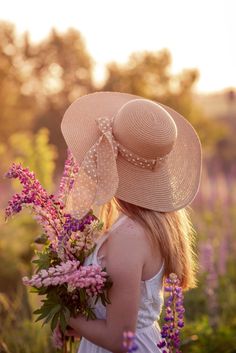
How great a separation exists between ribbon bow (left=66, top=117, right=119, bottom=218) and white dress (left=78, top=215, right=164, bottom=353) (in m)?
0.14

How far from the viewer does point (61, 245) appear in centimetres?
258

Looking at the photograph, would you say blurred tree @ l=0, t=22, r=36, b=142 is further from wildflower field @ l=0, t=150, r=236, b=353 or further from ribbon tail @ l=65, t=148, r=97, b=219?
ribbon tail @ l=65, t=148, r=97, b=219

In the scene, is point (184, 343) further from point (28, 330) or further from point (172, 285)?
point (172, 285)

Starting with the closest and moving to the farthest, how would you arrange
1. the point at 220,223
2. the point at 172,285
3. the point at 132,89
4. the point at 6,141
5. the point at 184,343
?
the point at 172,285 → the point at 184,343 → the point at 220,223 → the point at 6,141 → the point at 132,89

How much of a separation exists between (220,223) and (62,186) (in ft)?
28.1

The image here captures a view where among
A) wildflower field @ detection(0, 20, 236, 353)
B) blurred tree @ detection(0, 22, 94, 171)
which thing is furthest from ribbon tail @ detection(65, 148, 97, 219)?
blurred tree @ detection(0, 22, 94, 171)

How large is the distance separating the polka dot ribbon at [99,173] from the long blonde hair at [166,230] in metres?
0.16

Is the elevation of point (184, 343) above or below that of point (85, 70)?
above

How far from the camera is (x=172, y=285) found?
7.93 feet

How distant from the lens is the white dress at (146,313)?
270cm

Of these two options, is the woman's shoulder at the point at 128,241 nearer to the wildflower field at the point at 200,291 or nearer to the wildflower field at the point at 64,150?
the wildflower field at the point at 200,291

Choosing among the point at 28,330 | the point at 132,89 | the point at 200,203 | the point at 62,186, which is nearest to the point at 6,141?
the point at 132,89

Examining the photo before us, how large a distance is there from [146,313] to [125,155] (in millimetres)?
687

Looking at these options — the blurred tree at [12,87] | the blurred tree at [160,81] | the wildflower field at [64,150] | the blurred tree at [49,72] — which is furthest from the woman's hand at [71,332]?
the blurred tree at [49,72]
